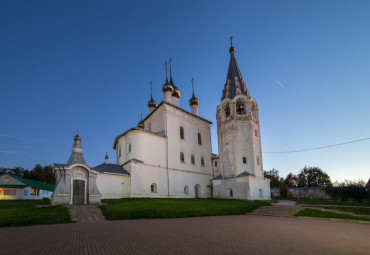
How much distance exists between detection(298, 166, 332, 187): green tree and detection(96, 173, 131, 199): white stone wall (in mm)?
53986

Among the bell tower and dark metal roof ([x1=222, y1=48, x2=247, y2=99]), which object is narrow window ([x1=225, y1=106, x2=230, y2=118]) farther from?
dark metal roof ([x1=222, y1=48, x2=247, y2=99])

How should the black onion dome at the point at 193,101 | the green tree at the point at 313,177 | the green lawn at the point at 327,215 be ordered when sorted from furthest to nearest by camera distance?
the green tree at the point at 313,177 < the black onion dome at the point at 193,101 < the green lawn at the point at 327,215

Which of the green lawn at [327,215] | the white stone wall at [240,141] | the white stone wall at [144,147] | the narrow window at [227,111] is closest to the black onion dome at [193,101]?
the narrow window at [227,111]

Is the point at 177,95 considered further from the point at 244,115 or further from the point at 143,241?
the point at 143,241

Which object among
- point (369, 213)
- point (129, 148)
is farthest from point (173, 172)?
point (369, 213)

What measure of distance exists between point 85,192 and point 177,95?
2095 centimetres

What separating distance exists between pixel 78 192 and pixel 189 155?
16063 mm

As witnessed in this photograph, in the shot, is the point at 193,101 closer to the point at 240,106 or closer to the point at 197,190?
the point at 240,106

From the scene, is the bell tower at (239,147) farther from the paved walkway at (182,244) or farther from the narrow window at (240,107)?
the paved walkway at (182,244)

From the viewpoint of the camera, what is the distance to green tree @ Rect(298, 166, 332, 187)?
61.2m

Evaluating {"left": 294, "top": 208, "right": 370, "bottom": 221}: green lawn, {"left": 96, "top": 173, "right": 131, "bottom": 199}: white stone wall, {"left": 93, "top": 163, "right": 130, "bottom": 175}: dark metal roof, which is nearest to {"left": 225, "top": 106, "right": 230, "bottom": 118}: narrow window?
{"left": 93, "top": 163, "right": 130, "bottom": 175}: dark metal roof

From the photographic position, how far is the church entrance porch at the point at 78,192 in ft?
60.0

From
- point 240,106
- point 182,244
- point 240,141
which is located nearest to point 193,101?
point 240,106

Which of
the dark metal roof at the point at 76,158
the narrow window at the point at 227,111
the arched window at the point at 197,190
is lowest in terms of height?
the arched window at the point at 197,190
